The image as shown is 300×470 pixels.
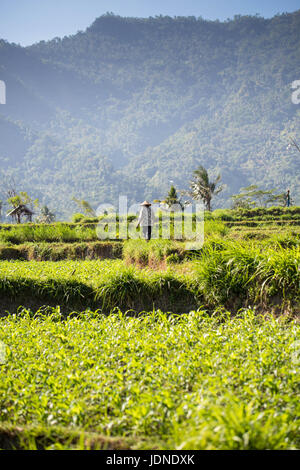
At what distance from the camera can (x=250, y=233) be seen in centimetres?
1197

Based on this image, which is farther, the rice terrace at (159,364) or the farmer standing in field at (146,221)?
the farmer standing in field at (146,221)

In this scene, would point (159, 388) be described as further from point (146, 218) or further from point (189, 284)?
point (146, 218)

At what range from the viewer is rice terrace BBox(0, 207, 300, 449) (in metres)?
2.51

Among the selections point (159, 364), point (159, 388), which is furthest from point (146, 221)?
point (159, 388)

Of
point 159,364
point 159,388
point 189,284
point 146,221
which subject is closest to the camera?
point 159,388

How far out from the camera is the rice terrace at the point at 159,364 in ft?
8.22

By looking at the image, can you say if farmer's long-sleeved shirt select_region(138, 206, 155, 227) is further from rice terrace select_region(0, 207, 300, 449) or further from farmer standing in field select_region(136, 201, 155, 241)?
rice terrace select_region(0, 207, 300, 449)

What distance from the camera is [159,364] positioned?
3.44 meters

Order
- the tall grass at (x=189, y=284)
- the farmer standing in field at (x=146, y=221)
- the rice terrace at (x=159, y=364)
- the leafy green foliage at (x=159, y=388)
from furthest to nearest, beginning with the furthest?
the farmer standing in field at (x=146, y=221)
the tall grass at (x=189, y=284)
the rice terrace at (x=159, y=364)
the leafy green foliage at (x=159, y=388)

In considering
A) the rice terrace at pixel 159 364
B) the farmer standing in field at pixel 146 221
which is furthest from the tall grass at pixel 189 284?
the farmer standing in field at pixel 146 221

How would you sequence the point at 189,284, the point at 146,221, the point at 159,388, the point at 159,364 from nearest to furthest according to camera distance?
the point at 159,388 < the point at 159,364 < the point at 189,284 < the point at 146,221

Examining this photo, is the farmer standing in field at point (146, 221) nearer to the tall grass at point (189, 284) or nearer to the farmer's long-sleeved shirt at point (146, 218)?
the farmer's long-sleeved shirt at point (146, 218)

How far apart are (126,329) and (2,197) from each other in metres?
97.6

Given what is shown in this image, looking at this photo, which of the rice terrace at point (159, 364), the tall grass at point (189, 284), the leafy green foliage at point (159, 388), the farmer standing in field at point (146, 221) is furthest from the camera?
the farmer standing in field at point (146, 221)
